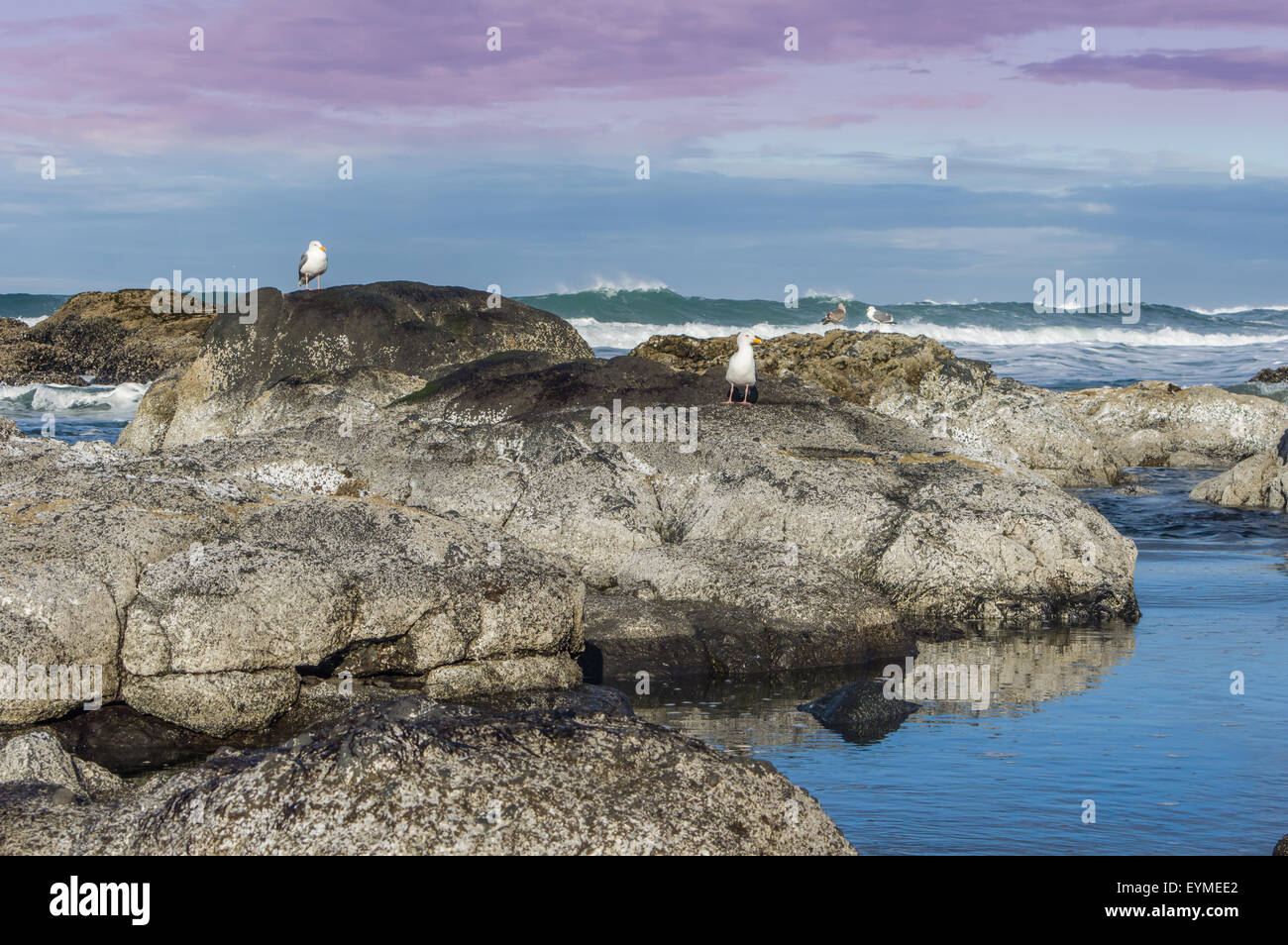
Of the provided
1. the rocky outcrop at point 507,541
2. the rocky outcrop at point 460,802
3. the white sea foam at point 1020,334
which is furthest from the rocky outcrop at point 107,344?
the rocky outcrop at point 460,802

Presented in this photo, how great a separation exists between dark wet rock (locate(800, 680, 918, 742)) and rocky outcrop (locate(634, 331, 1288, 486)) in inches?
438

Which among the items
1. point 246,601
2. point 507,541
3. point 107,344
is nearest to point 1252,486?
point 507,541

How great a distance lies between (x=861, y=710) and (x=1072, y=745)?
1363mm

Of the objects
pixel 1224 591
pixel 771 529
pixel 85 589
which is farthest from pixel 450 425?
pixel 1224 591

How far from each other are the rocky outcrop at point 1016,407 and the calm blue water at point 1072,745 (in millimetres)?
8695

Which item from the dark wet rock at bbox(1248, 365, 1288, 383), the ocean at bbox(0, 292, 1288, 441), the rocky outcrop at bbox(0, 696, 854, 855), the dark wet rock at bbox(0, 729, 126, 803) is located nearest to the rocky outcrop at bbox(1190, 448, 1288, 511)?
the rocky outcrop at bbox(0, 696, 854, 855)

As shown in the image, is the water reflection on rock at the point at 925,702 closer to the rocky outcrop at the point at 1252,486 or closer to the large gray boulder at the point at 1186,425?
the rocky outcrop at the point at 1252,486

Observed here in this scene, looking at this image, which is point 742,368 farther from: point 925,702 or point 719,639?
point 925,702

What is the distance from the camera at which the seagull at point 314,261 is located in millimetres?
20750

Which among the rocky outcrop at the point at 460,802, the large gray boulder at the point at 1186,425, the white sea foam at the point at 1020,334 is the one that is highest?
the white sea foam at the point at 1020,334

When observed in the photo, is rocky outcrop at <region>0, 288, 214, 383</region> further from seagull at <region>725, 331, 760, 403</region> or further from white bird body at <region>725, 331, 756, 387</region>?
white bird body at <region>725, 331, 756, 387</region>

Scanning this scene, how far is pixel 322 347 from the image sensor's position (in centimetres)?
1847

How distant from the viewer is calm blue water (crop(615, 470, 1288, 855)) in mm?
6881

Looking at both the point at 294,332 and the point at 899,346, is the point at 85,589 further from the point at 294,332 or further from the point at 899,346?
the point at 899,346
